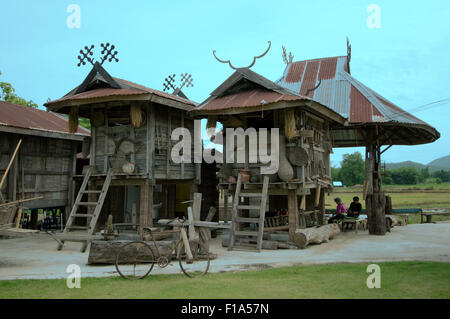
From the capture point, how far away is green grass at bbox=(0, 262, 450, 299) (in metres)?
6.16

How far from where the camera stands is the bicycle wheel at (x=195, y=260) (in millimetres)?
8273

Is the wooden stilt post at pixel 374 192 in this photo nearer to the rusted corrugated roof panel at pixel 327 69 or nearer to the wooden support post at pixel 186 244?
the rusted corrugated roof panel at pixel 327 69

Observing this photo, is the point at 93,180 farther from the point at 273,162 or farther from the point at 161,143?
the point at 273,162

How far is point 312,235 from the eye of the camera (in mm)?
12562

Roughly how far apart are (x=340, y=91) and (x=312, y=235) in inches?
323

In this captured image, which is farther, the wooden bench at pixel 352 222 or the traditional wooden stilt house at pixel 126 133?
the wooden bench at pixel 352 222

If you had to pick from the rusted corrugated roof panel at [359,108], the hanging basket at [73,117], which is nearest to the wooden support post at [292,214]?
the rusted corrugated roof panel at [359,108]

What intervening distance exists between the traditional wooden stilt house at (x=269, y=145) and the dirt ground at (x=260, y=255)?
1.15 m

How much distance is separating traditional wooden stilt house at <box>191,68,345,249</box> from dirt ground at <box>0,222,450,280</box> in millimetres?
1150

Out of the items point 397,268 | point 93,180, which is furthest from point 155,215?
point 397,268

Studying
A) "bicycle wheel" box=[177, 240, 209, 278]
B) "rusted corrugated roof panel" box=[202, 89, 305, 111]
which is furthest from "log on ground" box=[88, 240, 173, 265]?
"rusted corrugated roof panel" box=[202, 89, 305, 111]

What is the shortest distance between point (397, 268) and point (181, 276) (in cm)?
451

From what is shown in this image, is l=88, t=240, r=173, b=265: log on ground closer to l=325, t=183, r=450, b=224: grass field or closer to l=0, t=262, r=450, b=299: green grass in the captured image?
l=0, t=262, r=450, b=299: green grass
